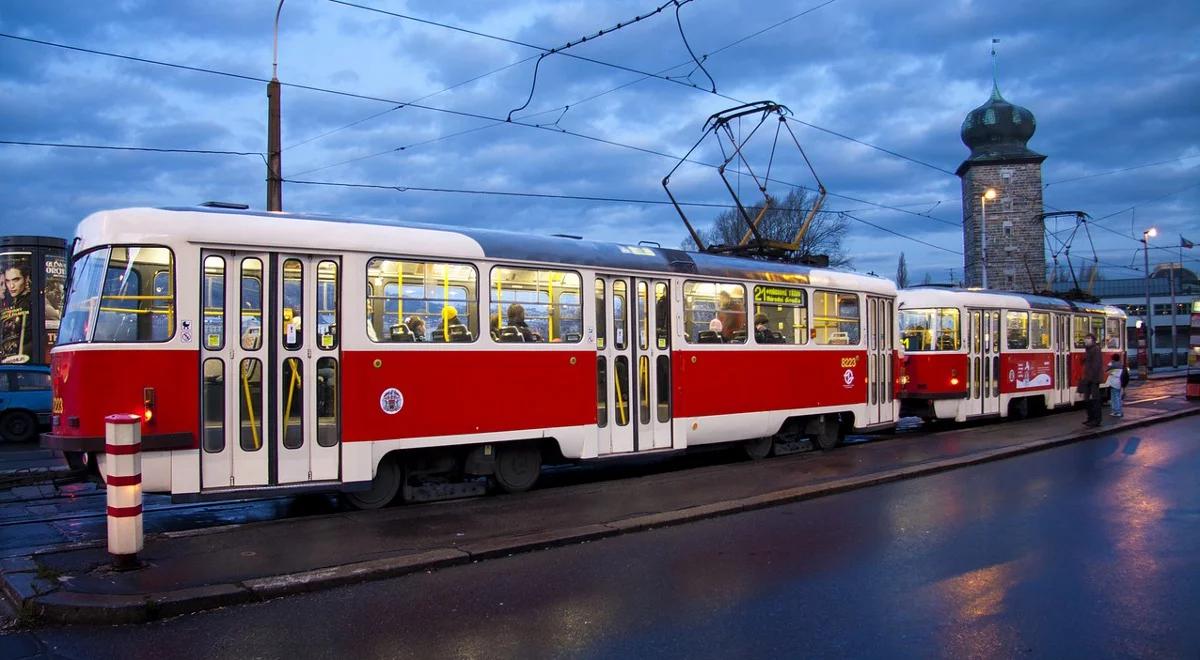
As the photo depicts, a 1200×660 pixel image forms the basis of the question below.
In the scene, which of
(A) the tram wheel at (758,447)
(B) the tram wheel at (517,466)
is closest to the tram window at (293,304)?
(B) the tram wheel at (517,466)

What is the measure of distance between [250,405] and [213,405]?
317mm

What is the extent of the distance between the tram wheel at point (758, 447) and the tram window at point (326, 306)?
7039 millimetres

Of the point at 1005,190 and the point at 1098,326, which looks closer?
the point at 1098,326

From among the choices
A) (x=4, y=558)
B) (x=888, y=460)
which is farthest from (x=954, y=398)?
(x=4, y=558)

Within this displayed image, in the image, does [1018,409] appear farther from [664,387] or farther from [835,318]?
[664,387]

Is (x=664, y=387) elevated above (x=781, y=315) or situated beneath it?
situated beneath

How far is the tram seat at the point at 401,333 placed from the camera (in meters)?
8.86

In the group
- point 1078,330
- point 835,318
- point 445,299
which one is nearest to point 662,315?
point 445,299

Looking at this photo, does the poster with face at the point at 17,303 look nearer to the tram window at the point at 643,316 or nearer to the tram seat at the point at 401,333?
the tram seat at the point at 401,333

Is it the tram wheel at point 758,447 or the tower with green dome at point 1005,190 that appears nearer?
the tram wheel at point 758,447

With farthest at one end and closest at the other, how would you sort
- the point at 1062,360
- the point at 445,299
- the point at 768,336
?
1. the point at 1062,360
2. the point at 768,336
3. the point at 445,299

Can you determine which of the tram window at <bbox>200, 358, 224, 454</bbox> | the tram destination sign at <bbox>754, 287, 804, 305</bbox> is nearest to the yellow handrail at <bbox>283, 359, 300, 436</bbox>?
the tram window at <bbox>200, 358, 224, 454</bbox>

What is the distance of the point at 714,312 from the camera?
39.5ft

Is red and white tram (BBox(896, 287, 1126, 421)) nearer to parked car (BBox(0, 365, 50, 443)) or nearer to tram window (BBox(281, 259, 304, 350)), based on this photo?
tram window (BBox(281, 259, 304, 350))
